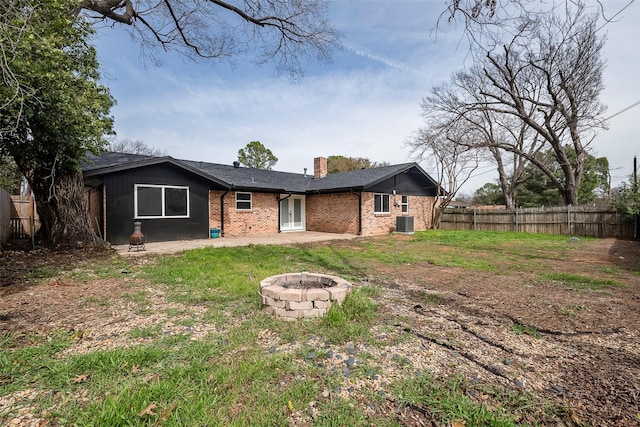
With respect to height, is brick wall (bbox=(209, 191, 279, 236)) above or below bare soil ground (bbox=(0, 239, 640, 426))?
above

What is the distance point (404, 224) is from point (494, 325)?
40.1ft

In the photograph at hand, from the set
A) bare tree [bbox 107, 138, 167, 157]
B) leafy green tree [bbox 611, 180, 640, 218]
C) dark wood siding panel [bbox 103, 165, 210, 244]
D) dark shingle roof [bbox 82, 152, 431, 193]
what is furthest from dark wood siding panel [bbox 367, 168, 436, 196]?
bare tree [bbox 107, 138, 167, 157]

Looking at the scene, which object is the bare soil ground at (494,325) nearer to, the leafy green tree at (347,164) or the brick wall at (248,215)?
the brick wall at (248,215)

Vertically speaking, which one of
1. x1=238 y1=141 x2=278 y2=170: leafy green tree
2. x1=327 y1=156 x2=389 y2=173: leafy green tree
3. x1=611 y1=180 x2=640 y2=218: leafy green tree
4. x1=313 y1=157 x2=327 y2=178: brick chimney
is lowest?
x1=611 y1=180 x2=640 y2=218: leafy green tree

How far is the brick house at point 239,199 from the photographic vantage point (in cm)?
984

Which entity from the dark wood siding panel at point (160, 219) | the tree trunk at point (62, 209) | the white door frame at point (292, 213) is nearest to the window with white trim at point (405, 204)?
the white door frame at point (292, 213)

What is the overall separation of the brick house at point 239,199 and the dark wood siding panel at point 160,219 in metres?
0.03

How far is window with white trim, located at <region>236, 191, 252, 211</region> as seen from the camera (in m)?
13.5

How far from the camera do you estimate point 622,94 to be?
42.5 ft

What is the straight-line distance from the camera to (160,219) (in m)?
10.6

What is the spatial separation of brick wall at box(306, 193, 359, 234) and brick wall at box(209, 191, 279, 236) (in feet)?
7.94

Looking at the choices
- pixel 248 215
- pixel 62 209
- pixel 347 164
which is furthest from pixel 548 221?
pixel 347 164

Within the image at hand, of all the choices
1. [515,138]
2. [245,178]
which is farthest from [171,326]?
[515,138]

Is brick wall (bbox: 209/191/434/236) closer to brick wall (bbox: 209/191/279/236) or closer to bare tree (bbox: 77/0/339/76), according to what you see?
brick wall (bbox: 209/191/279/236)
